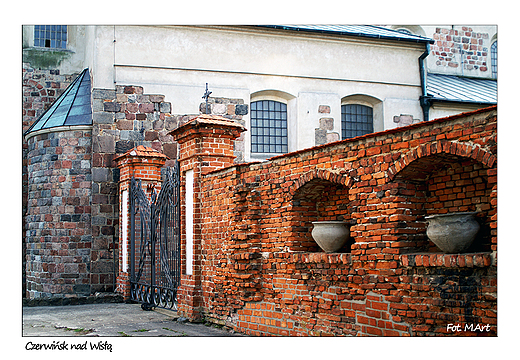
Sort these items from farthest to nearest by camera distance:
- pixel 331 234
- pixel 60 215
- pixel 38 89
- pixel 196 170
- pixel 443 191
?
pixel 38 89
pixel 60 215
pixel 196 170
pixel 331 234
pixel 443 191

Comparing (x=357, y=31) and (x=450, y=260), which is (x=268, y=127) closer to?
(x=357, y=31)

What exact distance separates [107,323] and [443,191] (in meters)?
5.74

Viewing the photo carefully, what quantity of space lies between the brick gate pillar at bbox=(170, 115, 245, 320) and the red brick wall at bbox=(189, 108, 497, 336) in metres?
0.33

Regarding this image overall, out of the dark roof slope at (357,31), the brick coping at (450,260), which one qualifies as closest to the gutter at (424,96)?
the dark roof slope at (357,31)

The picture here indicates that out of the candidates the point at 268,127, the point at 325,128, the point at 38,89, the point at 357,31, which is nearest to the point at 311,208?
the point at 268,127

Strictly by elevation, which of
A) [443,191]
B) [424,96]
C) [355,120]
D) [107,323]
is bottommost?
[107,323]

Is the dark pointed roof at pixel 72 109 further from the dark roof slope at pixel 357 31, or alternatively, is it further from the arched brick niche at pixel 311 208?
the arched brick niche at pixel 311 208

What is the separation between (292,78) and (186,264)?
7298 mm

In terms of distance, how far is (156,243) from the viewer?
36.7ft

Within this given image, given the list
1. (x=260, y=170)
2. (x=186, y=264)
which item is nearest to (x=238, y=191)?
(x=260, y=170)

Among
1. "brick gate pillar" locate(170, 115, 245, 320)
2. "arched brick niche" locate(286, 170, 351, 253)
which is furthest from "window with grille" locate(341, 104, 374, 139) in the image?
"arched brick niche" locate(286, 170, 351, 253)

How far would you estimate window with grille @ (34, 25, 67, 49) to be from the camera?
1756cm

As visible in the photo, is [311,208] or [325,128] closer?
[311,208]

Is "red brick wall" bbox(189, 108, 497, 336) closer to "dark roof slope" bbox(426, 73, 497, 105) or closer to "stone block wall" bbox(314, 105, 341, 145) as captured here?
"stone block wall" bbox(314, 105, 341, 145)
